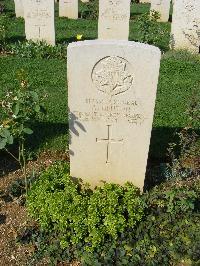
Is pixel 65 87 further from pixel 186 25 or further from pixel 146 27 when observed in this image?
pixel 186 25

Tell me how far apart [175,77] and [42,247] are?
575cm

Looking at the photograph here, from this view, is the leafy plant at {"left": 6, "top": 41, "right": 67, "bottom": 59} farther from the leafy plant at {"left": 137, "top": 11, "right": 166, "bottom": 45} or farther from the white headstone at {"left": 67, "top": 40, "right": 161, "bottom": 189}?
the white headstone at {"left": 67, "top": 40, "right": 161, "bottom": 189}

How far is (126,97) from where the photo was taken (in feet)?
14.3

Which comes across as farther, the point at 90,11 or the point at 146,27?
the point at 90,11

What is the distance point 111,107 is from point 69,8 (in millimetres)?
11221

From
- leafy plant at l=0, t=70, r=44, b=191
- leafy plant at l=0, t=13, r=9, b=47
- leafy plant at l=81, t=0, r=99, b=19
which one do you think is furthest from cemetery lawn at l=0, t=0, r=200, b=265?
leafy plant at l=81, t=0, r=99, b=19

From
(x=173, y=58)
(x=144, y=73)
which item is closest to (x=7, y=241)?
(x=144, y=73)

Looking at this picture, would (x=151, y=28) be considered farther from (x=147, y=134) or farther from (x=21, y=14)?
(x=147, y=134)

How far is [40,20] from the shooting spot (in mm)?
11156

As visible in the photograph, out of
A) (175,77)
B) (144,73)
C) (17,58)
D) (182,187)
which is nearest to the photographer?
(144,73)

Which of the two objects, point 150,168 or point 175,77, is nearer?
point 150,168

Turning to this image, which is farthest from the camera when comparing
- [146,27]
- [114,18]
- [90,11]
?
[90,11]

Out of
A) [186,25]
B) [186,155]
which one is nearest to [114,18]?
[186,25]

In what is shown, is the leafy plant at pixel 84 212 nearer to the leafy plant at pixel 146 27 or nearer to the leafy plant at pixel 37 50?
the leafy plant at pixel 37 50
